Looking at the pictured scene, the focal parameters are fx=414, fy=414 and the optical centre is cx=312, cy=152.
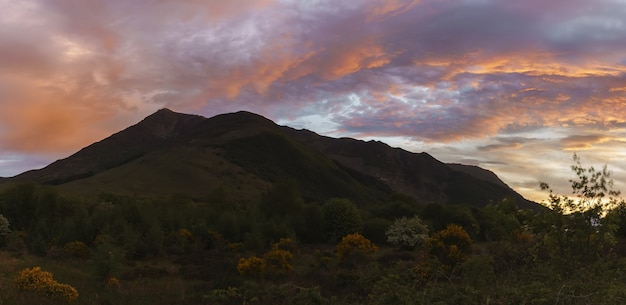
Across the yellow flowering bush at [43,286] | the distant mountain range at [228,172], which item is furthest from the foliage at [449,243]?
the distant mountain range at [228,172]

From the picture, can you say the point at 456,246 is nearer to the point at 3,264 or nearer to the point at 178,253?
the point at 178,253

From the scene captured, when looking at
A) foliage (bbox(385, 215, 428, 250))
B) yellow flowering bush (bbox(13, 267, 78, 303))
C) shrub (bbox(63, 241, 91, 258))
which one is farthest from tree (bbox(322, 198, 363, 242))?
yellow flowering bush (bbox(13, 267, 78, 303))

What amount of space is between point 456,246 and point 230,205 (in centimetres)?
3426

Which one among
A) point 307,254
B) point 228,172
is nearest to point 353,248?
point 307,254

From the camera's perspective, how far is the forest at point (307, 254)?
28.8ft

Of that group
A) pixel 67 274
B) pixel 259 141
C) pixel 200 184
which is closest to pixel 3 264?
pixel 67 274

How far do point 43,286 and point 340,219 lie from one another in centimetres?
2462

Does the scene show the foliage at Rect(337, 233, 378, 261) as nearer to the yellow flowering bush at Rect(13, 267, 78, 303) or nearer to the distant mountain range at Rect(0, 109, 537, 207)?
the yellow flowering bush at Rect(13, 267, 78, 303)

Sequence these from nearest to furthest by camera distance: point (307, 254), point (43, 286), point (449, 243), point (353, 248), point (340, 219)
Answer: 1. point (43, 286)
2. point (449, 243)
3. point (353, 248)
4. point (307, 254)
5. point (340, 219)

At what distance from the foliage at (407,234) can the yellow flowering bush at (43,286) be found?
74.8 feet

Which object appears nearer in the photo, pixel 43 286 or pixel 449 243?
pixel 43 286

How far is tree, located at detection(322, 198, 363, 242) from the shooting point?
1352 inches

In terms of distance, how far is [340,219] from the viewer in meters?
34.6

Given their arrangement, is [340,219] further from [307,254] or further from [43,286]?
[43,286]
